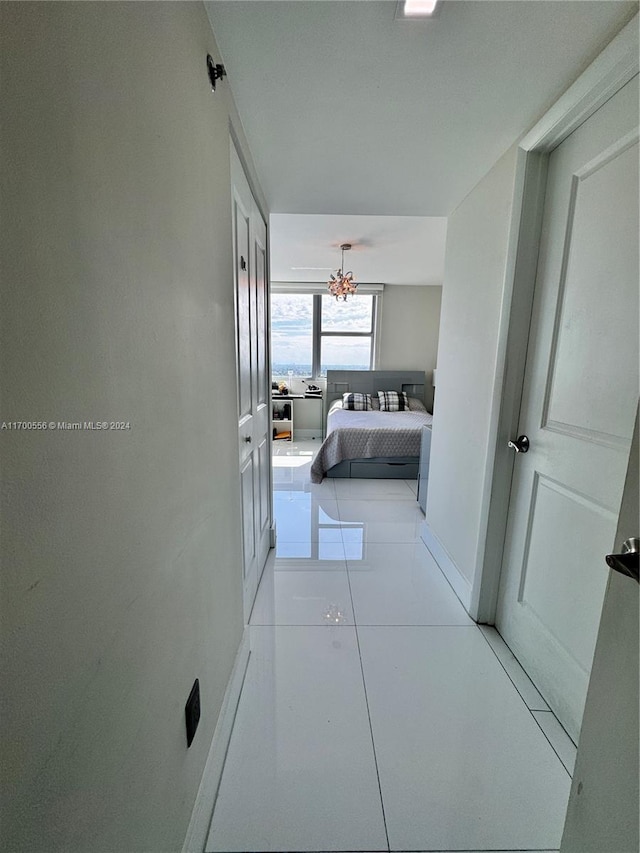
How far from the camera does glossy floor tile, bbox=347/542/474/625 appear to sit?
5.58 feet

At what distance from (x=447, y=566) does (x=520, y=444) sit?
0.97 m

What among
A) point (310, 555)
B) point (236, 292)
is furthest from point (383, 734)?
point (236, 292)

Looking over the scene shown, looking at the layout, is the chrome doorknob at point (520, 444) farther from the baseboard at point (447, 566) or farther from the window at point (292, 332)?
the window at point (292, 332)

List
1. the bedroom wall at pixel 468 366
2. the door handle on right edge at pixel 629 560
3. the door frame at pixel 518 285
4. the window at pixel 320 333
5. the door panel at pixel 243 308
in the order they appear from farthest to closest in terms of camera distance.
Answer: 1. the window at pixel 320 333
2. the bedroom wall at pixel 468 366
3. the door panel at pixel 243 308
4. the door frame at pixel 518 285
5. the door handle on right edge at pixel 629 560

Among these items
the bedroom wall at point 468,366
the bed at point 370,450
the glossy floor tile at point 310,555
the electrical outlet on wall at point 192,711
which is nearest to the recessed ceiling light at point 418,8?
the bedroom wall at point 468,366

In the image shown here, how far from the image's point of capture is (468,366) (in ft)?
5.99

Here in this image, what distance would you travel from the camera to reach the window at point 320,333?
5.43 meters

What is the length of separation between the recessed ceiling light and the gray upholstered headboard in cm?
439

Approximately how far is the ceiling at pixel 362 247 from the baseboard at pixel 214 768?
2888 millimetres

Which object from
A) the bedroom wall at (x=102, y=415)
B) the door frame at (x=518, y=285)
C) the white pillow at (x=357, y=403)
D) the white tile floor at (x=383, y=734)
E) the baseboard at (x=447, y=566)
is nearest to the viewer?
the bedroom wall at (x=102, y=415)

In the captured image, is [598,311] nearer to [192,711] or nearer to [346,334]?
[192,711]

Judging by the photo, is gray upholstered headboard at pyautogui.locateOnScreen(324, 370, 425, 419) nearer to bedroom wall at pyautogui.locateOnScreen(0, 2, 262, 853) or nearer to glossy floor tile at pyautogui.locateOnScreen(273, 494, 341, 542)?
glossy floor tile at pyautogui.locateOnScreen(273, 494, 341, 542)

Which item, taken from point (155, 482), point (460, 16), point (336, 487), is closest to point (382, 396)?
point (336, 487)

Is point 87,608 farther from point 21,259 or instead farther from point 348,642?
point 348,642
